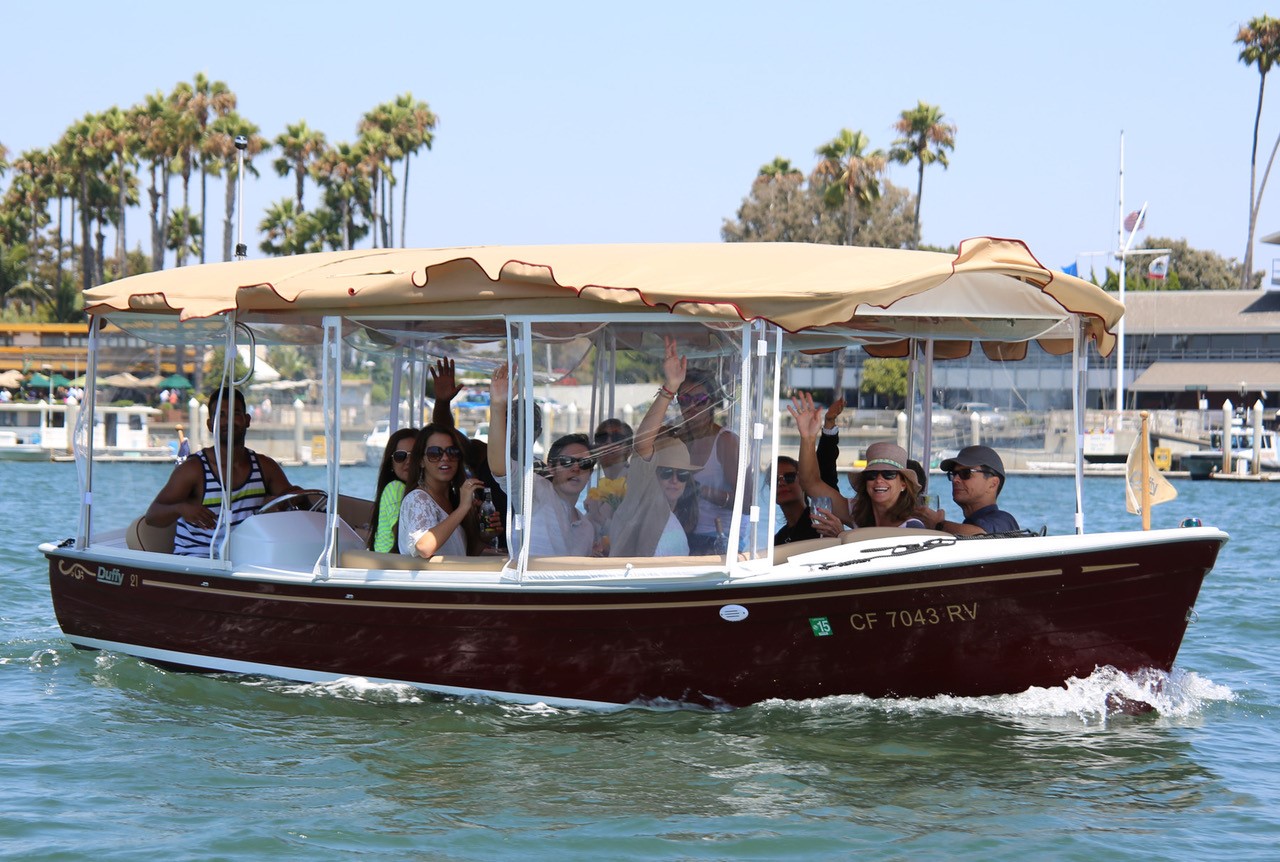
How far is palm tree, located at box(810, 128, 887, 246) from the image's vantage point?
182 feet

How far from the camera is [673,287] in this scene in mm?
7355

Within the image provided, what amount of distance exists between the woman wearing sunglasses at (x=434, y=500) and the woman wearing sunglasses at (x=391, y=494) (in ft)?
0.30

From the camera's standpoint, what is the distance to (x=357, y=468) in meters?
9.20

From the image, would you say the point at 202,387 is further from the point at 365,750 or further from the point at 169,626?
the point at 365,750

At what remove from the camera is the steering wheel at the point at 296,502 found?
9180 mm

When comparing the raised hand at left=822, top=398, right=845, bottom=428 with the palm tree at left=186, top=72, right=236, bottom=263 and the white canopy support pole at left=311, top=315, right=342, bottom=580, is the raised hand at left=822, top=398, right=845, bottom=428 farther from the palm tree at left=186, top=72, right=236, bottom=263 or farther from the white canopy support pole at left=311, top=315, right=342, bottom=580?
the palm tree at left=186, top=72, right=236, bottom=263

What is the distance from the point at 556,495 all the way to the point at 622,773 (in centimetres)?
154

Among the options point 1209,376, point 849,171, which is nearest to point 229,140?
point 849,171

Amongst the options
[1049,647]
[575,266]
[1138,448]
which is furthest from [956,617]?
[575,266]

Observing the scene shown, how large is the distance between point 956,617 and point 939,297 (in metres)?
1.69

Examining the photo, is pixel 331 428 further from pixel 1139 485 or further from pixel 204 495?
pixel 1139 485

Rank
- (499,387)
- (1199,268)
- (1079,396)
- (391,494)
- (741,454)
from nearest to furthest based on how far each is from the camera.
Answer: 1. (741,454)
2. (499,387)
3. (391,494)
4. (1079,396)
5. (1199,268)

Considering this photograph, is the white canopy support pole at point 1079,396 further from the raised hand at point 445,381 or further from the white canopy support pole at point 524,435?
the raised hand at point 445,381

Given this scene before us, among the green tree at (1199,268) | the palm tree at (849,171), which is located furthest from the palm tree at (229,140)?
the green tree at (1199,268)
